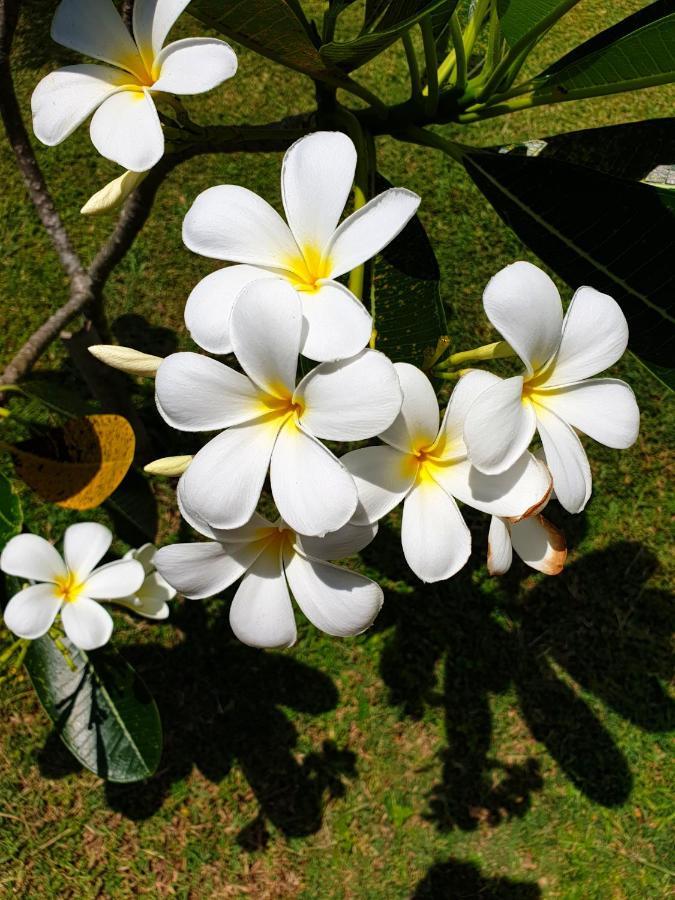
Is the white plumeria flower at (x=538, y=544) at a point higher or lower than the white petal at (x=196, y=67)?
lower

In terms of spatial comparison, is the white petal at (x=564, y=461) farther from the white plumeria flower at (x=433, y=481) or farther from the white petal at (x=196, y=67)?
the white petal at (x=196, y=67)

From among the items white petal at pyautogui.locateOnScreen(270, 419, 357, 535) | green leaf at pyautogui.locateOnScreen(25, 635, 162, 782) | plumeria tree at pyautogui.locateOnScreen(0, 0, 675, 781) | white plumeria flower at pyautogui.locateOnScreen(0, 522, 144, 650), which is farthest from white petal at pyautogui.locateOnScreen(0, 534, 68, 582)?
white petal at pyautogui.locateOnScreen(270, 419, 357, 535)

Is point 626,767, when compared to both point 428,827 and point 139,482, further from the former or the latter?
point 139,482

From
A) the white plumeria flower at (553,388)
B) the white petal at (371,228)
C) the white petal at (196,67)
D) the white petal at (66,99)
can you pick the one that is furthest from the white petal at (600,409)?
the white petal at (66,99)

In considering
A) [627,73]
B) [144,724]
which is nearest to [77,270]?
A: [144,724]

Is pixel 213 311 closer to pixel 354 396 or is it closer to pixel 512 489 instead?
pixel 354 396

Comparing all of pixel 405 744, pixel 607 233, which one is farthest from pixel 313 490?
pixel 405 744
